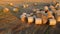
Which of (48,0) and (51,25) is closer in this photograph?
(51,25)

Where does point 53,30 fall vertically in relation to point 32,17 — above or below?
below

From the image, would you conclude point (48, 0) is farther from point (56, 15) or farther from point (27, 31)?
point (27, 31)

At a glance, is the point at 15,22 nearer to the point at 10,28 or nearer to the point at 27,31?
the point at 10,28

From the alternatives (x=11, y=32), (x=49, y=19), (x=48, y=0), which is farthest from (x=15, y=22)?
(x=48, y=0)

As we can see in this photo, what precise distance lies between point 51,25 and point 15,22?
0.69m

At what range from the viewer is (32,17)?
266cm

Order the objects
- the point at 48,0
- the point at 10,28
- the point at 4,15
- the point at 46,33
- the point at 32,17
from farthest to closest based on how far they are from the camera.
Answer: the point at 48,0 < the point at 4,15 < the point at 32,17 < the point at 10,28 < the point at 46,33

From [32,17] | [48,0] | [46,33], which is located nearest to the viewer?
[46,33]

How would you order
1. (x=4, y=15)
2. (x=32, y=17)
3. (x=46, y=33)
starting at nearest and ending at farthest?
(x=46, y=33) < (x=32, y=17) < (x=4, y=15)

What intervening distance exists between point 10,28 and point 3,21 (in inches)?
15.2

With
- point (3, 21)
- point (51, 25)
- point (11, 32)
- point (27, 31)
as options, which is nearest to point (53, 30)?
point (51, 25)

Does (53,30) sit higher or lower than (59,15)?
lower

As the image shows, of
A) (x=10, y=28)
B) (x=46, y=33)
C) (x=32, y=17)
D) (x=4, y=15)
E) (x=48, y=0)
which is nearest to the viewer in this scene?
(x=46, y=33)

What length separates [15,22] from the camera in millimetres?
2754
